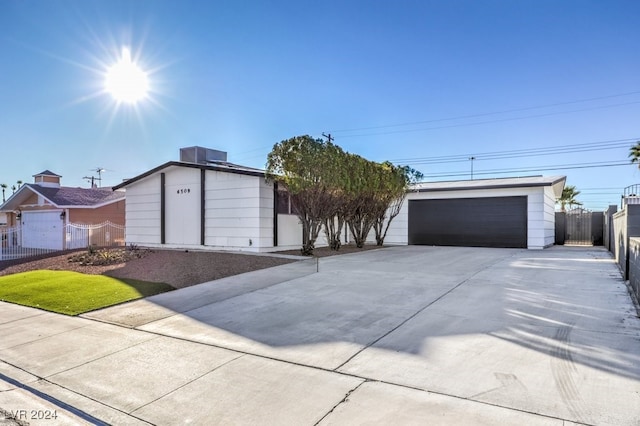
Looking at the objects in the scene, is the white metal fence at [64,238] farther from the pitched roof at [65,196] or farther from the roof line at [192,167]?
the roof line at [192,167]

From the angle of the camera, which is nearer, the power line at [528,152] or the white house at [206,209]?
the white house at [206,209]

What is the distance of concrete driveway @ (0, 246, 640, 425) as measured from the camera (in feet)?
10.1

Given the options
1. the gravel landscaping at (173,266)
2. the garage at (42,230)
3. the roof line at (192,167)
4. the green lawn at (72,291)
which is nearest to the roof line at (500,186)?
the gravel landscaping at (173,266)

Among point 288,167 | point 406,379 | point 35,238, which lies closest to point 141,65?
point 288,167

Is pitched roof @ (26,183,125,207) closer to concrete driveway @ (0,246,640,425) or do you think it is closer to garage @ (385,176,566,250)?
concrete driveway @ (0,246,640,425)

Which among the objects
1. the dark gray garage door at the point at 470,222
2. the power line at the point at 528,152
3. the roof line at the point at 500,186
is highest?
the power line at the point at 528,152

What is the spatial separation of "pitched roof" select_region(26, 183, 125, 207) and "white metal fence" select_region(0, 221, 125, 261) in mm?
1235

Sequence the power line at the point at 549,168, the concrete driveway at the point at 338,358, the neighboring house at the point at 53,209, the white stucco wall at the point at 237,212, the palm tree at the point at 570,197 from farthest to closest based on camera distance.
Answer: the palm tree at the point at 570,197 < the power line at the point at 549,168 < the neighboring house at the point at 53,209 < the white stucco wall at the point at 237,212 < the concrete driveway at the point at 338,358

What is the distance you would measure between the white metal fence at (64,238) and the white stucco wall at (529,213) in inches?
587

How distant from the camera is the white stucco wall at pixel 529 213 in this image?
56.4 feet

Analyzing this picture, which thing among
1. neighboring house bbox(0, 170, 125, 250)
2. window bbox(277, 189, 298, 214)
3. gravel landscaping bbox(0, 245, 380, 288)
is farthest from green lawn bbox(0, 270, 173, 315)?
neighboring house bbox(0, 170, 125, 250)

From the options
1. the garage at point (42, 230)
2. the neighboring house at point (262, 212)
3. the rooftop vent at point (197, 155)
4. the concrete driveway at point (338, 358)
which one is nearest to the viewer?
the concrete driveway at point (338, 358)

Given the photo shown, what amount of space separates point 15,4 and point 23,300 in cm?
698

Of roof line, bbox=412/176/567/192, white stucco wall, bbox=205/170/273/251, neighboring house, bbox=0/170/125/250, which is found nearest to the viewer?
white stucco wall, bbox=205/170/273/251
